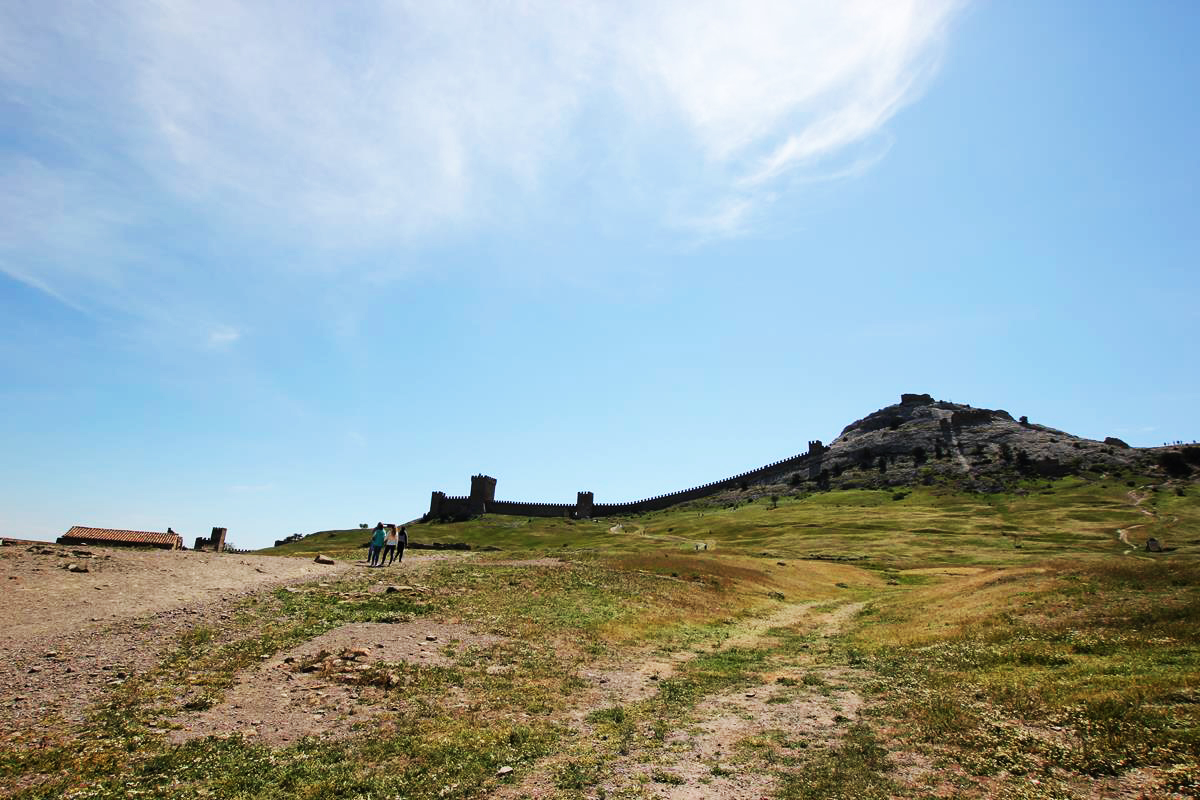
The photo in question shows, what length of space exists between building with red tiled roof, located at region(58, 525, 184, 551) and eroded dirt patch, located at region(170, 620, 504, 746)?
5999 centimetres

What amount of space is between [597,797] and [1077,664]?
17.9 m

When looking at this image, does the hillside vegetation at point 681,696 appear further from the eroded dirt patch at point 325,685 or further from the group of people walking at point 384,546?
the group of people walking at point 384,546

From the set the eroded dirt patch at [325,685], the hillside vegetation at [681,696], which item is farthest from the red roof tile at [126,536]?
the eroded dirt patch at [325,685]

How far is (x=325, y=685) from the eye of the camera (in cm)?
1941

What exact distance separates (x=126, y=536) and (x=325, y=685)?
237 feet

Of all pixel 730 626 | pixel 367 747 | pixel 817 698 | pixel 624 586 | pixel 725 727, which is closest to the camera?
pixel 367 747

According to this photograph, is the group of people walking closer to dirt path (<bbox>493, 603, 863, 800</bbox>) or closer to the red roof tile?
dirt path (<bbox>493, 603, 863, 800</bbox>)

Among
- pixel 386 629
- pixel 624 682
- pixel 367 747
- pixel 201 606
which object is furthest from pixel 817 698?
pixel 201 606

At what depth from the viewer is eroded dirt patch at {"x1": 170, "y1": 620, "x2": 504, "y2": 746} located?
15867mm

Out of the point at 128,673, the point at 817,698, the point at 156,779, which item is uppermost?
the point at 128,673

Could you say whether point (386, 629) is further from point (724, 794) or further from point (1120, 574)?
point (1120, 574)

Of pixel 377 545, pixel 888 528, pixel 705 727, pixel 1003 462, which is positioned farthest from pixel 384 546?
pixel 1003 462

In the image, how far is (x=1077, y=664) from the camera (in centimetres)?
2066


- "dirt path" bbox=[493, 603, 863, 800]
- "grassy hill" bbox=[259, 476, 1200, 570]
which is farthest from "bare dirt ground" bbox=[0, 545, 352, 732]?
"grassy hill" bbox=[259, 476, 1200, 570]
